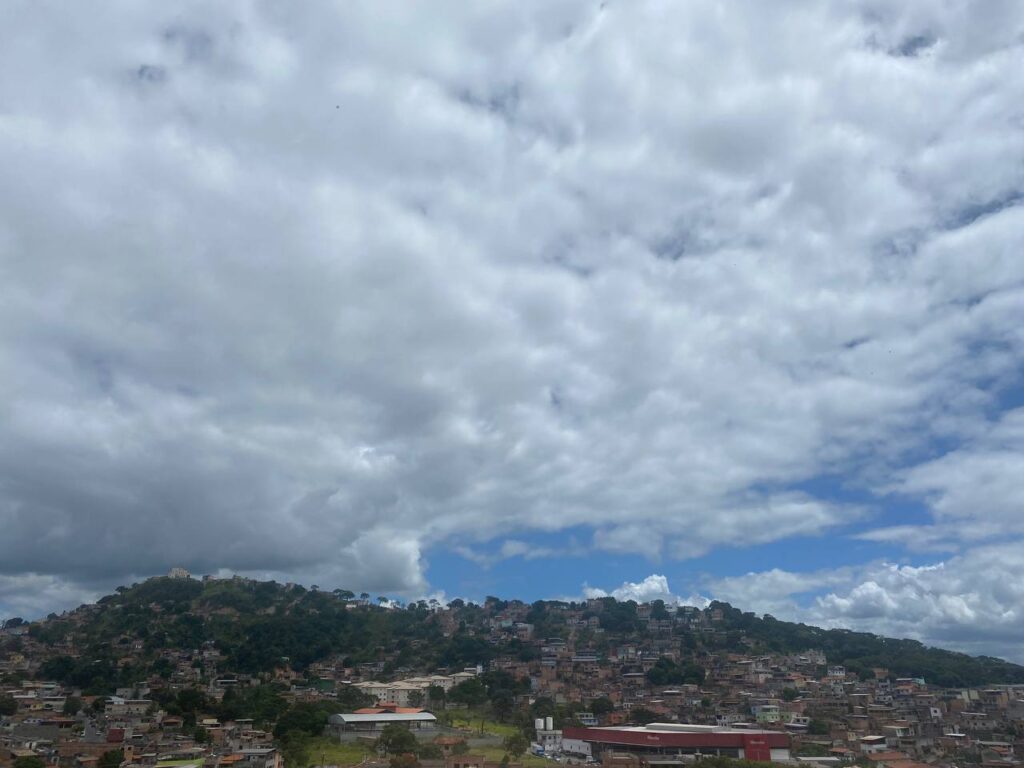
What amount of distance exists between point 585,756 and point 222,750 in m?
18.9

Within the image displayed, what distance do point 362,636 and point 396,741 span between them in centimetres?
6142

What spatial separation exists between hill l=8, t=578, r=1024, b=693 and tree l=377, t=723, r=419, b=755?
32.4m

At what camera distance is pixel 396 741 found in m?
43.7

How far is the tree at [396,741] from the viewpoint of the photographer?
42.9m

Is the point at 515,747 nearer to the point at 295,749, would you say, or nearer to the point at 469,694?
the point at 295,749

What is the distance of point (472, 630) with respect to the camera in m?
119

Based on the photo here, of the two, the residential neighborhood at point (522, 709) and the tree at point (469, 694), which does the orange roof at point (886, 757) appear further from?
the tree at point (469, 694)

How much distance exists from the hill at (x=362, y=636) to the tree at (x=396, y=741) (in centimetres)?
3244

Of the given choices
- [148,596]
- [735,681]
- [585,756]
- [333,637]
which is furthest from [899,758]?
[148,596]

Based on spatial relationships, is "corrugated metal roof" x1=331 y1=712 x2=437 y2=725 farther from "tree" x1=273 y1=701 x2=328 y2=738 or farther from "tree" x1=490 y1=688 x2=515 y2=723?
"tree" x1=490 y1=688 x2=515 y2=723

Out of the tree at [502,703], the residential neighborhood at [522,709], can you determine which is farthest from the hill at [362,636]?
the tree at [502,703]

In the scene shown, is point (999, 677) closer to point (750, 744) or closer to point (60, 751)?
point (750, 744)

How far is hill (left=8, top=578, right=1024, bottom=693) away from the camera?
83125 millimetres

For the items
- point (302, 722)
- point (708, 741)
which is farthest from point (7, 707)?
point (708, 741)
